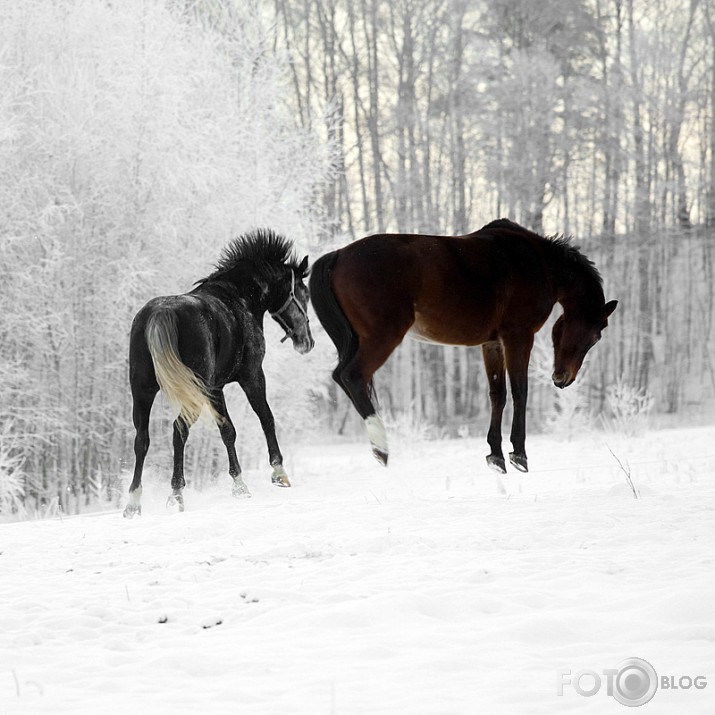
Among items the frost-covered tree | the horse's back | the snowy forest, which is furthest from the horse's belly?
the frost-covered tree

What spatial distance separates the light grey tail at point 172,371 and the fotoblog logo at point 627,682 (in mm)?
3395

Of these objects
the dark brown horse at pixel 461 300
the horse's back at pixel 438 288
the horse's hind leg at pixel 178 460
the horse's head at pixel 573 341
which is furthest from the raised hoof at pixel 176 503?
the horse's head at pixel 573 341

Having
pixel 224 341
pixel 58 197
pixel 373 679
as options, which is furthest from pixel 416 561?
pixel 58 197

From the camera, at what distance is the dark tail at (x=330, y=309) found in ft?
16.4

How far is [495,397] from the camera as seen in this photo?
5.33m

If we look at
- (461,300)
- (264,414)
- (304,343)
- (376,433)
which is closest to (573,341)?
(461,300)

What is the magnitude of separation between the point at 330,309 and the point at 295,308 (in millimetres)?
1050

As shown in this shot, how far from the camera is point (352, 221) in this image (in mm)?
20469

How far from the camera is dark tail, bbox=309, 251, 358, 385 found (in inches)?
197

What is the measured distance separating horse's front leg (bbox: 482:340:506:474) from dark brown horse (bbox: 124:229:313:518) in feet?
4.35

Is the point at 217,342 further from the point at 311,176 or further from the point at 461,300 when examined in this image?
the point at 311,176

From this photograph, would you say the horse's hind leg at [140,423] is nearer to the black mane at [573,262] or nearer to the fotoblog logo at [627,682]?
the black mane at [573,262]

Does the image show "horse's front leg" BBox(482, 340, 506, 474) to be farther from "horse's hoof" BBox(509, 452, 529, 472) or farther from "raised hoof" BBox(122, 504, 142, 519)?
"raised hoof" BBox(122, 504, 142, 519)

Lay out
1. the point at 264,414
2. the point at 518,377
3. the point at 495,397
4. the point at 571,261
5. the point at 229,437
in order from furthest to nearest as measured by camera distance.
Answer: the point at 264,414 < the point at 229,437 < the point at 495,397 < the point at 571,261 < the point at 518,377
